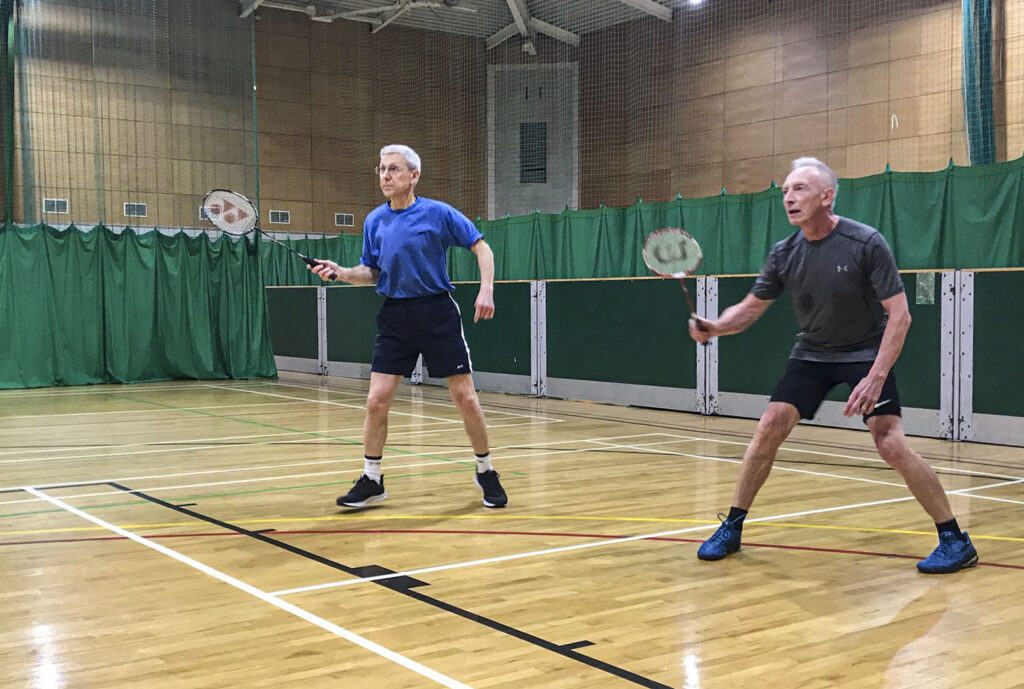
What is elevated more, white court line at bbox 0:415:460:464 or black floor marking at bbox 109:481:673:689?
black floor marking at bbox 109:481:673:689

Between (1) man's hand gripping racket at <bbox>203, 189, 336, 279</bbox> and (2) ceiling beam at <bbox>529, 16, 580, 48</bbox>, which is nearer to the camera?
(1) man's hand gripping racket at <bbox>203, 189, 336, 279</bbox>

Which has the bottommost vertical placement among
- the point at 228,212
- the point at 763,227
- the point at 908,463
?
the point at 908,463

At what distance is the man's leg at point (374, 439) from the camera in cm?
587

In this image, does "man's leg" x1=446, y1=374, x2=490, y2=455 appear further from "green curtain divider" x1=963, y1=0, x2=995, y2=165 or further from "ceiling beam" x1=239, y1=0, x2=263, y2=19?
"ceiling beam" x1=239, y1=0, x2=263, y2=19

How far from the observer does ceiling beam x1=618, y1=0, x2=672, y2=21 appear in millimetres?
22172

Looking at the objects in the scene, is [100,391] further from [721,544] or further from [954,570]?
[954,570]

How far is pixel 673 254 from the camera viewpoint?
18.3ft

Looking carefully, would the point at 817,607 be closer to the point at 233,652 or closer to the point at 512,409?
the point at 233,652

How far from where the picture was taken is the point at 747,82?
21.5m

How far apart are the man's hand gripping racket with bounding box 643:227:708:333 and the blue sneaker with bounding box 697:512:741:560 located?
3.70ft

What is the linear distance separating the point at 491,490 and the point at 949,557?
2.49 m

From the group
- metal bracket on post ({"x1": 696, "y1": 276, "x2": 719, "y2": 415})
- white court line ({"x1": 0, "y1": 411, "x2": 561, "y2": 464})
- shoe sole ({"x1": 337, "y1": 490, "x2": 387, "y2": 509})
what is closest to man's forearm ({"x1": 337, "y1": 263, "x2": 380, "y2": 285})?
shoe sole ({"x1": 337, "y1": 490, "x2": 387, "y2": 509})

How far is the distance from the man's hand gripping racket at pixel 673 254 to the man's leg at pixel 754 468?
90cm

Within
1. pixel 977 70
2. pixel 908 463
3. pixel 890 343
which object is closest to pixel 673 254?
pixel 890 343
